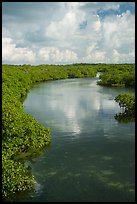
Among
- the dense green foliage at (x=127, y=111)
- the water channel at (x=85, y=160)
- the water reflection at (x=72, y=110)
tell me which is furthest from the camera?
the dense green foliage at (x=127, y=111)

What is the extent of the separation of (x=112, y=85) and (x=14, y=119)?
46069 mm

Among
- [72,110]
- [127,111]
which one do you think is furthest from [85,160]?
[72,110]

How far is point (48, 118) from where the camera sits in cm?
3222

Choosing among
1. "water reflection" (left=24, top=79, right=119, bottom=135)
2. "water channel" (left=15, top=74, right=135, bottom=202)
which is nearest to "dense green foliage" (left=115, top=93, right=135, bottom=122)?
"water channel" (left=15, top=74, right=135, bottom=202)

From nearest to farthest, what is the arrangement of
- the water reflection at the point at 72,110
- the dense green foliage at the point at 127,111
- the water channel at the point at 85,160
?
the water channel at the point at 85,160 → the water reflection at the point at 72,110 → the dense green foliage at the point at 127,111

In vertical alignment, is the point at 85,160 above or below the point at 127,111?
below

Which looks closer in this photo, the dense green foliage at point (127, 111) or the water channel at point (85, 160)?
the water channel at point (85, 160)

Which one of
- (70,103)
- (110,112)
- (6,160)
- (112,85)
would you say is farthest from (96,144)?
(112,85)

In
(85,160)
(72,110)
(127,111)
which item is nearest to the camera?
(85,160)

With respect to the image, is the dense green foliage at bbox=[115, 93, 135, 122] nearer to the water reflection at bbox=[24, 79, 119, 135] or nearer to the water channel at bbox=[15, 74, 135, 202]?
the water channel at bbox=[15, 74, 135, 202]

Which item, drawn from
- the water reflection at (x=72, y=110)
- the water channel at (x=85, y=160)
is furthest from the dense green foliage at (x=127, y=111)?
the water reflection at (x=72, y=110)

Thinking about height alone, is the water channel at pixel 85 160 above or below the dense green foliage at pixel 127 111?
below

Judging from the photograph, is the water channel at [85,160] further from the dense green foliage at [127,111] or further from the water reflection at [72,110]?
the dense green foliage at [127,111]

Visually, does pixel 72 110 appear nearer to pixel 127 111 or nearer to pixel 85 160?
pixel 127 111
